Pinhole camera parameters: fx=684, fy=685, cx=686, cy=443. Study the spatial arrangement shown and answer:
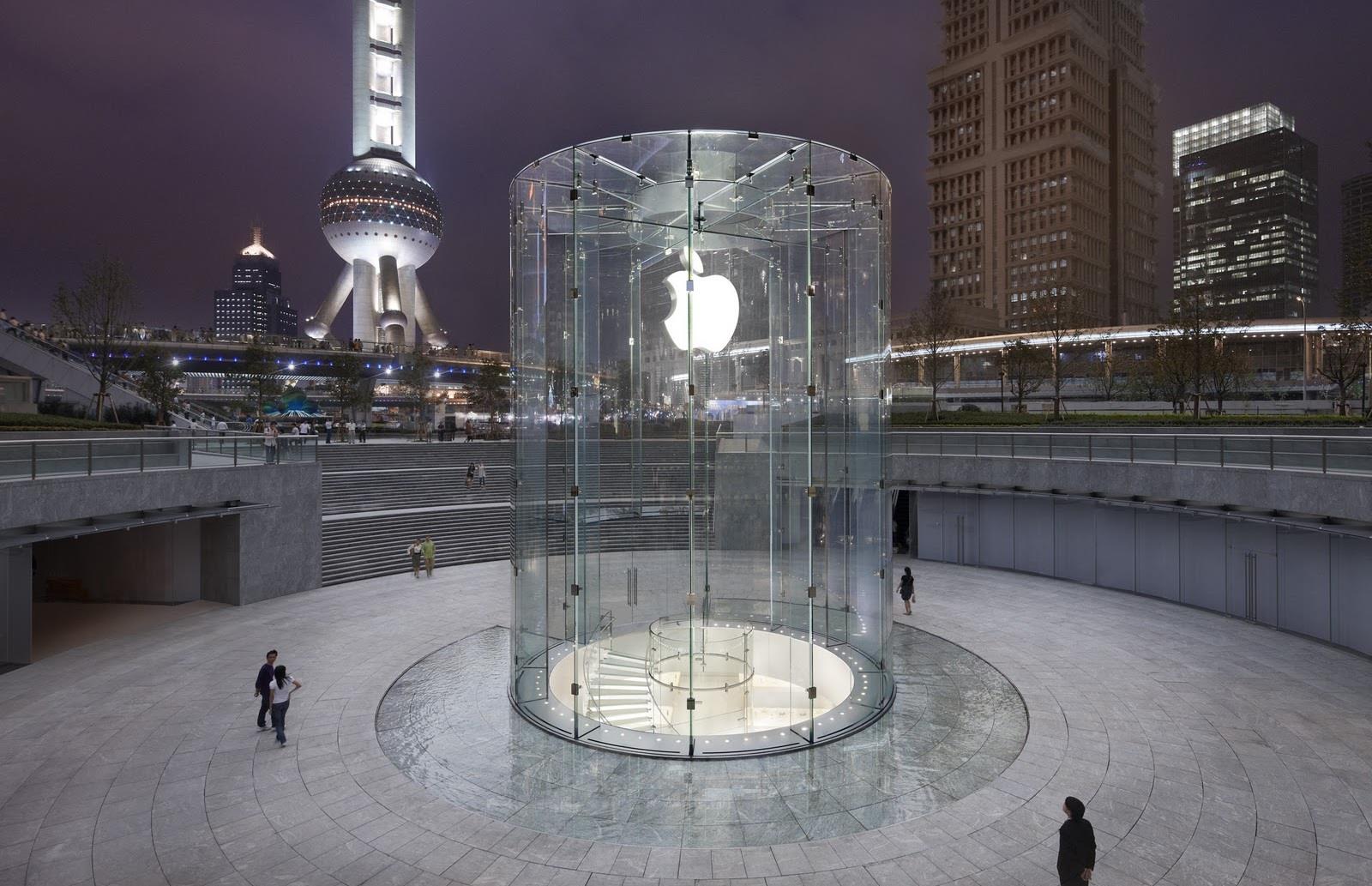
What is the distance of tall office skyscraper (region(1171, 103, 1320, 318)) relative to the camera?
137 meters

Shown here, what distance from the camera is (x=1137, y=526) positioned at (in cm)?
1855

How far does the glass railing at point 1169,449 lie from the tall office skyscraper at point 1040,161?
6871cm

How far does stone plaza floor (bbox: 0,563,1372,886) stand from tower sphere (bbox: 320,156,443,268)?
10618cm

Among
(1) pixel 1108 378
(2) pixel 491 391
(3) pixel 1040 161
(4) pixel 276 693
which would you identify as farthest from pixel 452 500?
(3) pixel 1040 161

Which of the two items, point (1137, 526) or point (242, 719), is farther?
point (1137, 526)

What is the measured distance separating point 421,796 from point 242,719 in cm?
419

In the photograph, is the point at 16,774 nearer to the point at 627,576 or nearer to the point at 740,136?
the point at 627,576

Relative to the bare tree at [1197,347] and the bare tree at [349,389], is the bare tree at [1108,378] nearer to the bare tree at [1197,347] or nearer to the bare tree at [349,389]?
the bare tree at [1197,347]

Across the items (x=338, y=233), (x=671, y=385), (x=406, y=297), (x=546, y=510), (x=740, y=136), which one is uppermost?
(x=338, y=233)

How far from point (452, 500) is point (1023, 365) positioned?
31.1 meters

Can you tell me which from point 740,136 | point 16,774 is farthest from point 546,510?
point 16,774

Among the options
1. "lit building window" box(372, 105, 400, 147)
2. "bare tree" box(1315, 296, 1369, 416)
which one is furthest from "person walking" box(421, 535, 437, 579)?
"lit building window" box(372, 105, 400, 147)

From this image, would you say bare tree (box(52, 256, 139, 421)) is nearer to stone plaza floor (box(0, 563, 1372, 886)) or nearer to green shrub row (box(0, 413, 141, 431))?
green shrub row (box(0, 413, 141, 431))

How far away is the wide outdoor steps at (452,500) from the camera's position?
12812 millimetres
